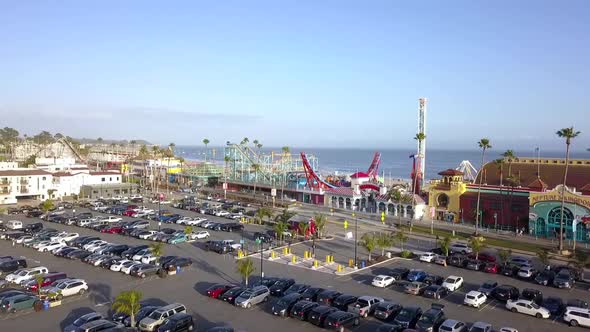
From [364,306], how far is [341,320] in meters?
2.72

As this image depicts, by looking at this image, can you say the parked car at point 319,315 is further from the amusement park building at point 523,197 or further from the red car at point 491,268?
the amusement park building at point 523,197

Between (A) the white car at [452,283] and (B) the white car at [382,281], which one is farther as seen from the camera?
(B) the white car at [382,281]

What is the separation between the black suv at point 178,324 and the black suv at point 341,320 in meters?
7.18

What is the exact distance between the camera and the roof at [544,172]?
186 ft

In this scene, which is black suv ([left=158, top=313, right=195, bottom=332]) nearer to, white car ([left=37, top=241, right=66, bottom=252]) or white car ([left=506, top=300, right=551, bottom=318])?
white car ([left=506, top=300, right=551, bottom=318])

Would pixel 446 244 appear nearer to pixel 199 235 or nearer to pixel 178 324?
pixel 199 235

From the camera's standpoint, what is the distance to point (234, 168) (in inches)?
4336

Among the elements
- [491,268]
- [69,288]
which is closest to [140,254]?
[69,288]

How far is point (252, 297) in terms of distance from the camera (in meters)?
29.2

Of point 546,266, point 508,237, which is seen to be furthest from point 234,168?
point 546,266

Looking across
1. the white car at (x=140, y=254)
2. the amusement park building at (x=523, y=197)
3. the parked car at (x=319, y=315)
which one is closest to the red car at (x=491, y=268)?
the amusement park building at (x=523, y=197)

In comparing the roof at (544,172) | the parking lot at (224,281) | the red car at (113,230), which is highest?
the roof at (544,172)

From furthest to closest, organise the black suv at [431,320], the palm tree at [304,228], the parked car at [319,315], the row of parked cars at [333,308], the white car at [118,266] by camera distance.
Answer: the palm tree at [304,228]
the white car at [118,266]
the parked car at [319,315]
the row of parked cars at [333,308]
the black suv at [431,320]

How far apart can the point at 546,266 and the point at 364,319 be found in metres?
19.8
